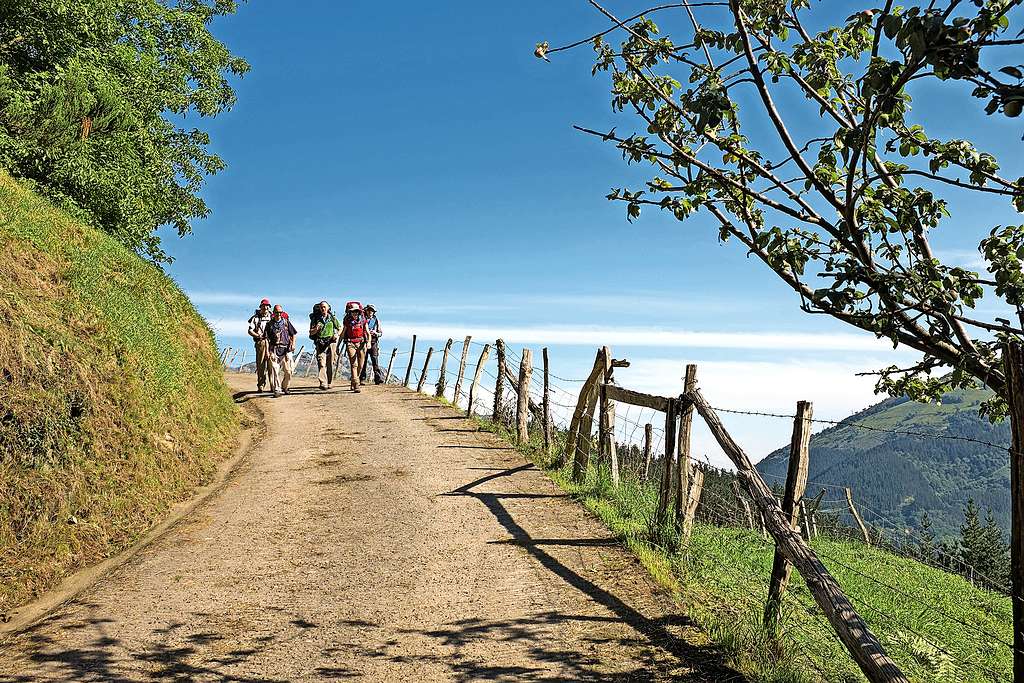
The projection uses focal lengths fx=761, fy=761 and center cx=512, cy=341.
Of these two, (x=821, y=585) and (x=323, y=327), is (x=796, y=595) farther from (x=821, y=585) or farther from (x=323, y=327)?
(x=323, y=327)

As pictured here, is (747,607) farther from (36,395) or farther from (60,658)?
(36,395)

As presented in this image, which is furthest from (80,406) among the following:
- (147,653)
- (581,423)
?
(581,423)

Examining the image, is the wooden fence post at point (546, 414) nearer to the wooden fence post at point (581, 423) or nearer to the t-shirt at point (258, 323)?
the wooden fence post at point (581, 423)

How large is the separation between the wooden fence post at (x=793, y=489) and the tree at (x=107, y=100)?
21410 millimetres

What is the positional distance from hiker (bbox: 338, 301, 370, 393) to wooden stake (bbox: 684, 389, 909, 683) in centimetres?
1850

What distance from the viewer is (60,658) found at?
6.89 metres

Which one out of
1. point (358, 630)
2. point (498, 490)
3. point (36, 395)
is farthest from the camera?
point (498, 490)

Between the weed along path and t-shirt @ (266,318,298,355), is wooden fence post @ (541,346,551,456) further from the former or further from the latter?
t-shirt @ (266,318,298,355)

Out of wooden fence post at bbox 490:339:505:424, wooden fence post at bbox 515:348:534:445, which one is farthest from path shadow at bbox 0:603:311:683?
wooden fence post at bbox 490:339:505:424

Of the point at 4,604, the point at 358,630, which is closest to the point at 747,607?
the point at 358,630

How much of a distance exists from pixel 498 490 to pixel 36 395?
664 cm

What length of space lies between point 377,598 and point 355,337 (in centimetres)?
1722

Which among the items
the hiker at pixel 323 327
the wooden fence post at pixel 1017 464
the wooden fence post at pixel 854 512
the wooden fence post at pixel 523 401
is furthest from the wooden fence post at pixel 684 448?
the hiker at pixel 323 327

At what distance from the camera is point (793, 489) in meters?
6.51
